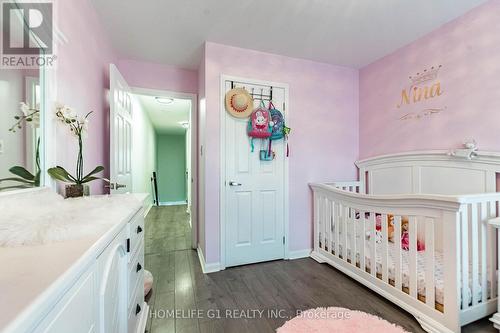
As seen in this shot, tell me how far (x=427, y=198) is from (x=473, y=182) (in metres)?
0.79

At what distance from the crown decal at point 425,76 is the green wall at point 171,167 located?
6382 mm

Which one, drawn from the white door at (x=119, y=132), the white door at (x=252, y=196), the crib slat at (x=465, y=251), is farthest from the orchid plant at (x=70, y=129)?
the crib slat at (x=465, y=251)

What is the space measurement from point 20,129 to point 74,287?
999mm

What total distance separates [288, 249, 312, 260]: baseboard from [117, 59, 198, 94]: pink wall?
2380 mm

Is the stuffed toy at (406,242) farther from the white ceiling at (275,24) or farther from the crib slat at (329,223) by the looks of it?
the white ceiling at (275,24)

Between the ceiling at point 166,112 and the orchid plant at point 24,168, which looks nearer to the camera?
the orchid plant at point 24,168

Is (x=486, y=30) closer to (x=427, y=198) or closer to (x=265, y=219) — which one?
(x=427, y=198)

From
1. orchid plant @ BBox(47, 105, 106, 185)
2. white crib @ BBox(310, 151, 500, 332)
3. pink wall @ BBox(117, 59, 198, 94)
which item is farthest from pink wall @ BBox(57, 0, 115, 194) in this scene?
white crib @ BBox(310, 151, 500, 332)

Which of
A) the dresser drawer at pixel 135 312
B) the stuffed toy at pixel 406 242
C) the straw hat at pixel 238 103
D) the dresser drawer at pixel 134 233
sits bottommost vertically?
the dresser drawer at pixel 135 312

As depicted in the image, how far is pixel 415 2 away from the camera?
1.79m

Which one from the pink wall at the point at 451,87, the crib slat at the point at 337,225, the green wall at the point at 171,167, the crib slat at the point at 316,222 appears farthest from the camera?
the green wall at the point at 171,167

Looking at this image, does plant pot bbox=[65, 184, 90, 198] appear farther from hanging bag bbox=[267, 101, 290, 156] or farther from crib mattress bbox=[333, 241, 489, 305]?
crib mattress bbox=[333, 241, 489, 305]

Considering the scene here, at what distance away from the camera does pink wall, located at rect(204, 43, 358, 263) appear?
7.71 feet

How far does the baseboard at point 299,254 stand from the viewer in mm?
2635
